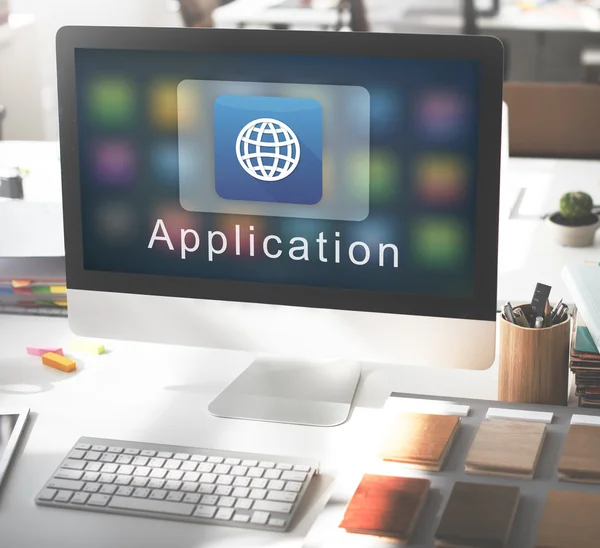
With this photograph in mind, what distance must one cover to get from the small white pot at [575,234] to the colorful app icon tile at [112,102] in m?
0.96

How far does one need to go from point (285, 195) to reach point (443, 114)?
22 cm

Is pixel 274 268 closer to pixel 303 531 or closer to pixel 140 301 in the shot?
pixel 140 301

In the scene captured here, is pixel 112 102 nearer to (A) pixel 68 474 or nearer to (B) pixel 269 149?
(B) pixel 269 149

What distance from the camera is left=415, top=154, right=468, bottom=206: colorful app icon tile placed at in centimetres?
118

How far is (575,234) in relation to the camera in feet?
6.25

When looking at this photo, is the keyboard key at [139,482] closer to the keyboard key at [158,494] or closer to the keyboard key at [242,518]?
the keyboard key at [158,494]

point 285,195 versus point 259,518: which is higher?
point 285,195

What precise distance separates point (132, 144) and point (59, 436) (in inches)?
15.2

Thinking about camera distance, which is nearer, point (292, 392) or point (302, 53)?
point (302, 53)

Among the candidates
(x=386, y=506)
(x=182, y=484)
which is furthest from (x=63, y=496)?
(x=386, y=506)

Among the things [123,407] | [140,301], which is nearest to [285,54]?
[140,301]

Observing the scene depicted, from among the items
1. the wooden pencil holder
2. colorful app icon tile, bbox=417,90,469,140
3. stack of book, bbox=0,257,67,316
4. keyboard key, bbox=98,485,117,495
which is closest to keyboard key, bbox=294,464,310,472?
keyboard key, bbox=98,485,117,495

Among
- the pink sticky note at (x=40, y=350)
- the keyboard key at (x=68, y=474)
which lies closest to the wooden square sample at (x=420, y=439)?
the keyboard key at (x=68, y=474)

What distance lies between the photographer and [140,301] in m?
1.33
